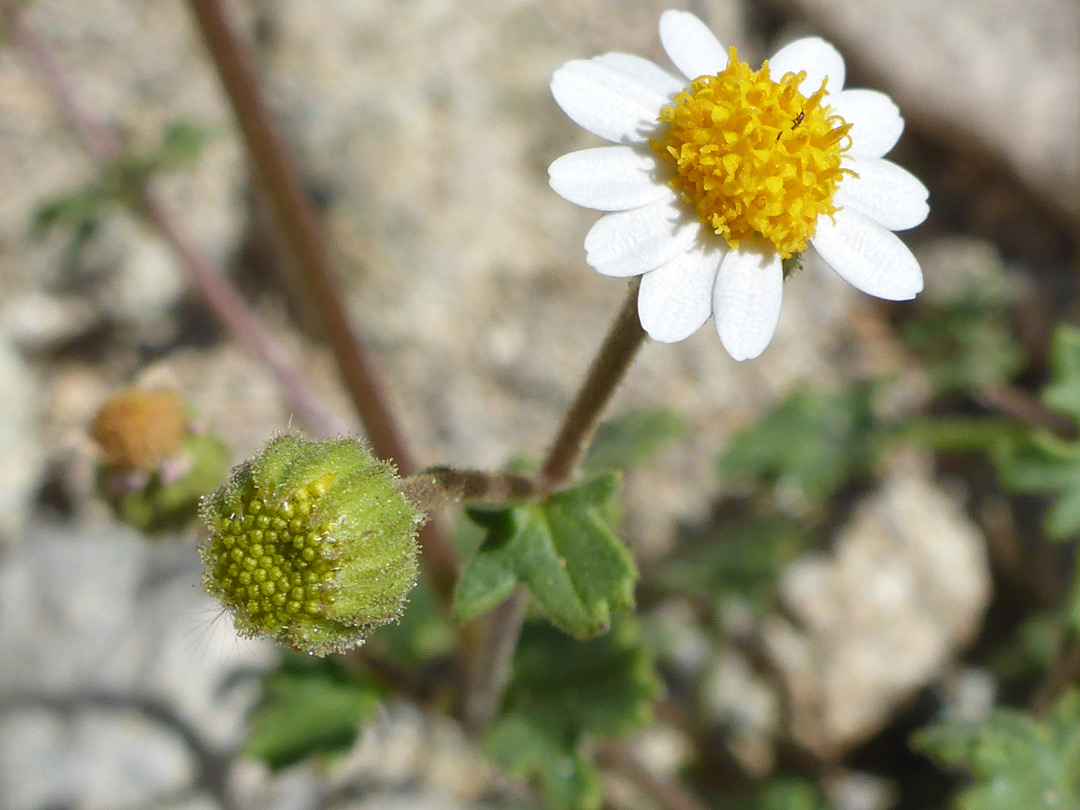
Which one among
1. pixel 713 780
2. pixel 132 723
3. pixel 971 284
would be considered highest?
pixel 971 284

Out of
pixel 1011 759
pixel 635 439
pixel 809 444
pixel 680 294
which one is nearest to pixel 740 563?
pixel 809 444

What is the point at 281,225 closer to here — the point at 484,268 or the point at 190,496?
the point at 190,496

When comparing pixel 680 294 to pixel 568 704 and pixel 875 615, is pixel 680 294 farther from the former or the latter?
pixel 875 615

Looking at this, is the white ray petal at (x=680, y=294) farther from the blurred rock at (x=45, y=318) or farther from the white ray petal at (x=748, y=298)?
the blurred rock at (x=45, y=318)

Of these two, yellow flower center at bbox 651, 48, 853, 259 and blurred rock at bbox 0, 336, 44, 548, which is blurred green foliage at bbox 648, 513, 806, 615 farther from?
blurred rock at bbox 0, 336, 44, 548

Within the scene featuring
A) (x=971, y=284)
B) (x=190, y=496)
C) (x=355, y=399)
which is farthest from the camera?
(x=971, y=284)

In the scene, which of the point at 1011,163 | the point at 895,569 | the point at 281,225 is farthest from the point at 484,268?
the point at 1011,163
